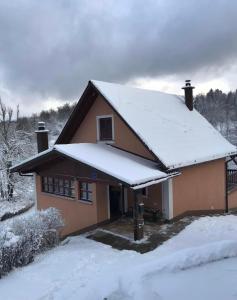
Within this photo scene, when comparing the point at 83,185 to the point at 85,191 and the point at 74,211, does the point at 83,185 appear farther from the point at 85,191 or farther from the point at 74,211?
the point at 74,211

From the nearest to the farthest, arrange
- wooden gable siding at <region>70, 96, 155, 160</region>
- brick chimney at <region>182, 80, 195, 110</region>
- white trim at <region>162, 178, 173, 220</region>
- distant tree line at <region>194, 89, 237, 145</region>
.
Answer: white trim at <region>162, 178, 173, 220</region> → wooden gable siding at <region>70, 96, 155, 160</region> → brick chimney at <region>182, 80, 195, 110</region> → distant tree line at <region>194, 89, 237, 145</region>

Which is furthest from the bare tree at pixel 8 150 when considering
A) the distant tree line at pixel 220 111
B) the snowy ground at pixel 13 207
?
the distant tree line at pixel 220 111

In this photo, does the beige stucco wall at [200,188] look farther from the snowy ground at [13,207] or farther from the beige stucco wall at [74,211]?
the snowy ground at [13,207]

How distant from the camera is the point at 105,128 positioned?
523 inches

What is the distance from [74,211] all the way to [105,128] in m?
3.79

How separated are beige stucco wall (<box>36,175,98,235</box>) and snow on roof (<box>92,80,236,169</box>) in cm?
300

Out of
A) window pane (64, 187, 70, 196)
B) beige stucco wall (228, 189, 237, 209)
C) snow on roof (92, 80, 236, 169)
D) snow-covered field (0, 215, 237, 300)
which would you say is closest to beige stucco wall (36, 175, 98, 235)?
window pane (64, 187, 70, 196)

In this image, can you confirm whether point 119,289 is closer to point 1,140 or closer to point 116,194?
point 116,194

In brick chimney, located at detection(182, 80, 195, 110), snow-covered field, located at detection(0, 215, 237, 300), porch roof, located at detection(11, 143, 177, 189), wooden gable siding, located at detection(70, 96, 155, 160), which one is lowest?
snow-covered field, located at detection(0, 215, 237, 300)

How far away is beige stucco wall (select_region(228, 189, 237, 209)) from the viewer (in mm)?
15752

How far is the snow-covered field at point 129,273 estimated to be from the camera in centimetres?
427

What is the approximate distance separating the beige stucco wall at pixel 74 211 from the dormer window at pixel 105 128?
9.37ft

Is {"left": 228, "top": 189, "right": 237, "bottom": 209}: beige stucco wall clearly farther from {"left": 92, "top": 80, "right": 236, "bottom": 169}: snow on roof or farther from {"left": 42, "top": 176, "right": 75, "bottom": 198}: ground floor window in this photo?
{"left": 42, "top": 176, "right": 75, "bottom": 198}: ground floor window

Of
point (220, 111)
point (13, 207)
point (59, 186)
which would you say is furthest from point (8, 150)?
point (220, 111)
